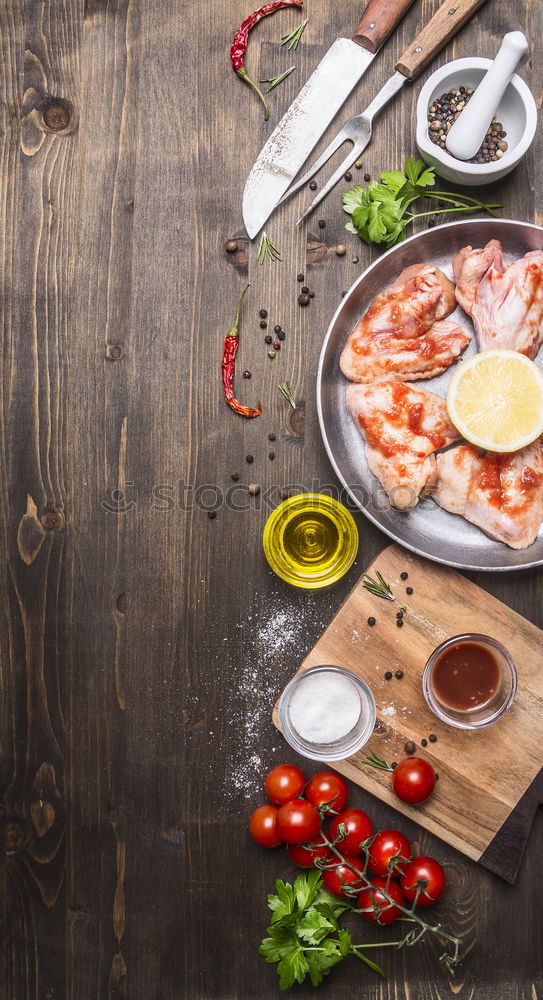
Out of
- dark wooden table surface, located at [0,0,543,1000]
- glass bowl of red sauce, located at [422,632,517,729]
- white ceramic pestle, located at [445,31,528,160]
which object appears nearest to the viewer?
white ceramic pestle, located at [445,31,528,160]

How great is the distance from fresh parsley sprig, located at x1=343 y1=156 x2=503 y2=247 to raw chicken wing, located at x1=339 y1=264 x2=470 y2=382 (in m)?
0.14

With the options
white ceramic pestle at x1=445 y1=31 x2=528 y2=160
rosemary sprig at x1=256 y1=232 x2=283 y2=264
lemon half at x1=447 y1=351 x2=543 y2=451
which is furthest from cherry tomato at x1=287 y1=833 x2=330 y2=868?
white ceramic pestle at x1=445 y1=31 x2=528 y2=160

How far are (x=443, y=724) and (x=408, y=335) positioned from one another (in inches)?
47.5

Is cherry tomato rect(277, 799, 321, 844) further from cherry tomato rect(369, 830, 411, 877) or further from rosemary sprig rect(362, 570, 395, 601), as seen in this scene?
rosemary sprig rect(362, 570, 395, 601)

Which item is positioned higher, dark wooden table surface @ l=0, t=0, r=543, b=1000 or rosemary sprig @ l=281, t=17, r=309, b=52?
rosemary sprig @ l=281, t=17, r=309, b=52

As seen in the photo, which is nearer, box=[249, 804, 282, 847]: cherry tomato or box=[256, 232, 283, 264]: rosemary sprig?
box=[249, 804, 282, 847]: cherry tomato

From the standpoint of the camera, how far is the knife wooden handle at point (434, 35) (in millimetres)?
2320

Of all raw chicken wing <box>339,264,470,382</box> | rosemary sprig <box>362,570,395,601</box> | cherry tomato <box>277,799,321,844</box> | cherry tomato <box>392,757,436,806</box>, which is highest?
raw chicken wing <box>339,264,470,382</box>

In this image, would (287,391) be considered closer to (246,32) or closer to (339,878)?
(246,32)

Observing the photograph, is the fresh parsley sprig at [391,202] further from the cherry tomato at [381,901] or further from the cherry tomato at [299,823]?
the cherry tomato at [381,901]

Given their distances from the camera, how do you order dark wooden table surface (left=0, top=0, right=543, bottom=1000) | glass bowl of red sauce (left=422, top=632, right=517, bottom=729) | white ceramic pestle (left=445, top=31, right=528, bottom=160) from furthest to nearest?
1. dark wooden table surface (left=0, top=0, right=543, bottom=1000)
2. glass bowl of red sauce (left=422, top=632, right=517, bottom=729)
3. white ceramic pestle (left=445, top=31, right=528, bottom=160)

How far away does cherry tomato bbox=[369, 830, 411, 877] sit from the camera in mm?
2225

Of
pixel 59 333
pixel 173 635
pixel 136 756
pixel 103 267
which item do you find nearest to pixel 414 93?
pixel 103 267

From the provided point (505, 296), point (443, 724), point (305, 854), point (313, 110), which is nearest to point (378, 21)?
point (313, 110)
